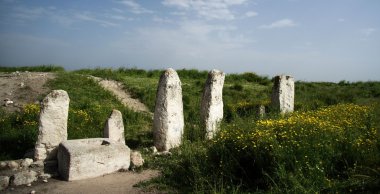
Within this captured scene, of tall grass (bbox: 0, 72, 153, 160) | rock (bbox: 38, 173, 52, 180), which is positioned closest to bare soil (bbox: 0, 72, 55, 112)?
tall grass (bbox: 0, 72, 153, 160)

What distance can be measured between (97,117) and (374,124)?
28.5 ft

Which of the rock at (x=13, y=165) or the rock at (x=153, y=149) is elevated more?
the rock at (x=153, y=149)

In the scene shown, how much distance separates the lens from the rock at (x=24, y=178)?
8109 millimetres

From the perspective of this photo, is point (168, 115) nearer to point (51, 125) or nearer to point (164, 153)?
point (164, 153)

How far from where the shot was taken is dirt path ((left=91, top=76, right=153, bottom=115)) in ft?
54.9

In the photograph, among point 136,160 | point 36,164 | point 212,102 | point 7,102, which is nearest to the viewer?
point 36,164

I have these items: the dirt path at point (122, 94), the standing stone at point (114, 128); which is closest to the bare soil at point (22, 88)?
the dirt path at point (122, 94)

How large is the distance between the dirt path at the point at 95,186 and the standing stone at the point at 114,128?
1861 millimetres

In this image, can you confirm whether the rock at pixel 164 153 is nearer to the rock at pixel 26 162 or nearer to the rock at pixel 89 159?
the rock at pixel 89 159

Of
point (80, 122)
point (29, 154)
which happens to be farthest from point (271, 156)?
point (80, 122)

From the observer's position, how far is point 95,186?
8.07 meters

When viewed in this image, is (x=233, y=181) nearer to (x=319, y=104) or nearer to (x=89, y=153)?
(x=89, y=153)

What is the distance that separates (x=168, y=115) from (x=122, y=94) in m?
7.90

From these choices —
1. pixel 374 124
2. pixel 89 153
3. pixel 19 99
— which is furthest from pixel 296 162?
pixel 19 99
